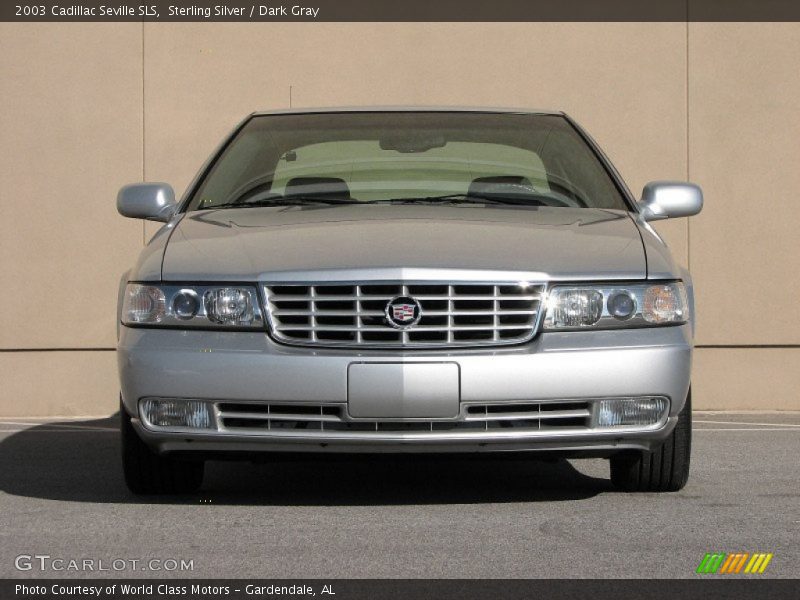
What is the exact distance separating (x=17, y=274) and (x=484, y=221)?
18.6 ft

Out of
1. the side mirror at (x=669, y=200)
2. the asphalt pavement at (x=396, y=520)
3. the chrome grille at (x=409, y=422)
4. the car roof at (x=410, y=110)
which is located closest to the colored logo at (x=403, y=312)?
the chrome grille at (x=409, y=422)

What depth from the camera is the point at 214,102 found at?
11438 millimetres

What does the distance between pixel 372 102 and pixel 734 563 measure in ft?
22.4

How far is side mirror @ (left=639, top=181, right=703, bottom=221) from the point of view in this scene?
283 inches

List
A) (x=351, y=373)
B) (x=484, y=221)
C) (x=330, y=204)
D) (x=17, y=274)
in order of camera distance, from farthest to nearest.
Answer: (x=17, y=274) → (x=330, y=204) → (x=484, y=221) → (x=351, y=373)

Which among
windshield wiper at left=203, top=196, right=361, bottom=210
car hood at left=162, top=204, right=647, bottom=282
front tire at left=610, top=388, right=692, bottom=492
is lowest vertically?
front tire at left=610, top=388, right=692, bottom=492

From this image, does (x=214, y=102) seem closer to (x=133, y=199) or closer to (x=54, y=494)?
(x=133, y=199)

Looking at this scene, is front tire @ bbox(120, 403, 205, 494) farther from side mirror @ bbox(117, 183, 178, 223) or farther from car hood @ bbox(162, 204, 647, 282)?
side mirror @ bbox(117, 183, 178, 223)

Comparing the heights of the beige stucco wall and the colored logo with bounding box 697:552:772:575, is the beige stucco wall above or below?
above

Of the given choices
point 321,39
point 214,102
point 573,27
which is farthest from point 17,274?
point 573,27

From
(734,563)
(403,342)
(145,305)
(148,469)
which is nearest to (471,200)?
(403,342)
